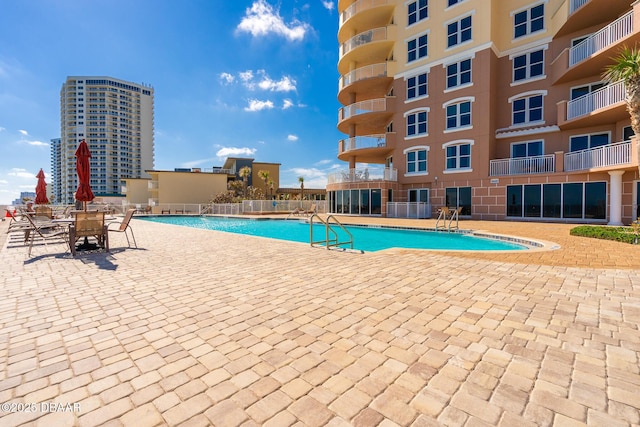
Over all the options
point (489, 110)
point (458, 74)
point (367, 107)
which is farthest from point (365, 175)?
point (458, 74)

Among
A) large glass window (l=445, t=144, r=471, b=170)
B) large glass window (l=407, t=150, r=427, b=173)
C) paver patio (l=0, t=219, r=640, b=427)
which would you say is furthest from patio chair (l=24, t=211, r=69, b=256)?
large glass window (l=445, t=144, r=471, b=170)

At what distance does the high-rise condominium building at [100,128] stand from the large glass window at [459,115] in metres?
105

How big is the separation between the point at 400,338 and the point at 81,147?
9349 mm

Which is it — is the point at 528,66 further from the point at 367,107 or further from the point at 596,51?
the point at 367,107

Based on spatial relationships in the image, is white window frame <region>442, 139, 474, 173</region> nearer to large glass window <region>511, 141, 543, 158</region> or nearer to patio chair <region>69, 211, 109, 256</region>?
large glass window <region>511, 141, 543, 158</region>

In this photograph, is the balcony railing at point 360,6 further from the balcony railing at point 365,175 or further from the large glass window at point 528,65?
the balcony railing at point 365,175

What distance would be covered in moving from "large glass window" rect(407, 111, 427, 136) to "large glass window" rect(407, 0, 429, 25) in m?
6.62

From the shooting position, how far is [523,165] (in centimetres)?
1662

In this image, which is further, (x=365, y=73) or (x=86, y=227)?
(x=365, y=73)

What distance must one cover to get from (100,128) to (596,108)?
125336 mm

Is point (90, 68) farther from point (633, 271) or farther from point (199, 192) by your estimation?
point (633, 271)

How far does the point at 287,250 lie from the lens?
7273 mm

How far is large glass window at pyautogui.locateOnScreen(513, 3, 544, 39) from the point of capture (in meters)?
16.8

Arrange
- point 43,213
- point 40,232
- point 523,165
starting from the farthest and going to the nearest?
point 523,165, point 43,213, point 40,232
